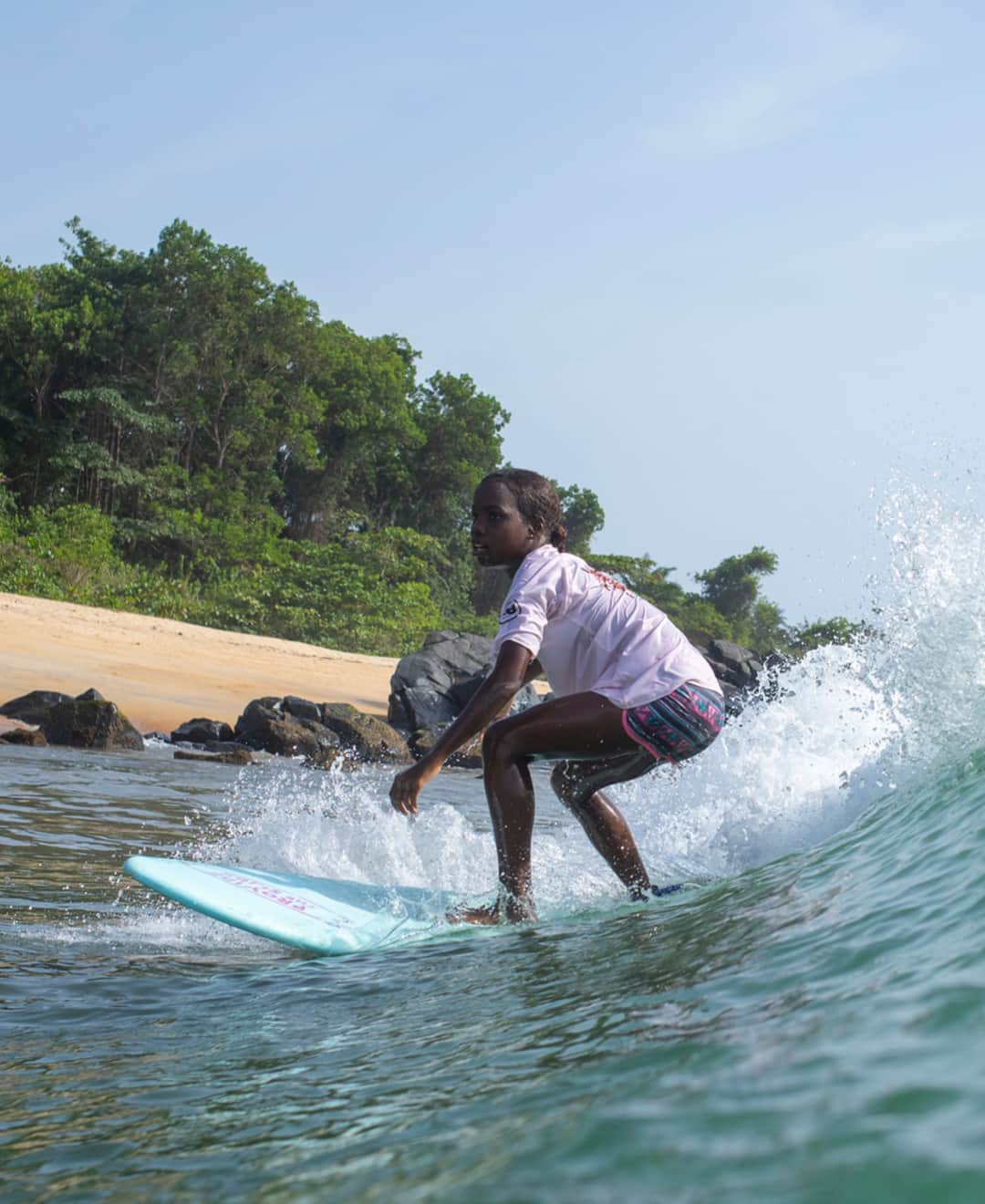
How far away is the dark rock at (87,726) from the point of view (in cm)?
1281

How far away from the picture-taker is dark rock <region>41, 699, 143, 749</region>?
12.8 metres

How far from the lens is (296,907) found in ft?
13.9

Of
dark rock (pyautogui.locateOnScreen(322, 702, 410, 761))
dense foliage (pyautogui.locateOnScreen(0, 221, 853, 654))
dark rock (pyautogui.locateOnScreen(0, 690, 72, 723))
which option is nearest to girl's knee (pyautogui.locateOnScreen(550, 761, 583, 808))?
dark rock (pyautogui.locateOnScreen(0, 690, 72, 723))

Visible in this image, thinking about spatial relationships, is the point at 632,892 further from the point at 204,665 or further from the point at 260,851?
the point at 204,665

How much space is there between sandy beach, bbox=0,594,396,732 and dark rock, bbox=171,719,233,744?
0.85 m

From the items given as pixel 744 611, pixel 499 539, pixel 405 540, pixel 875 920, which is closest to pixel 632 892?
pixel 499 539

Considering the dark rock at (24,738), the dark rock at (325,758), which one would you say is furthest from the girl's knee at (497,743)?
the dark rock at (325,758)

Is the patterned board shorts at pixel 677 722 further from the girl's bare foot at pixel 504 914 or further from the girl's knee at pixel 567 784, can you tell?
the girl's bare foot at pixel 504 914

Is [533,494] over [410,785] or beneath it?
over

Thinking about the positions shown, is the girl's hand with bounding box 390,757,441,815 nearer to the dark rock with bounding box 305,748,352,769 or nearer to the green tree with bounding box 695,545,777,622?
the dark rock with bounding box 305,748,352,769

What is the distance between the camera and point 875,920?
9.26 feet

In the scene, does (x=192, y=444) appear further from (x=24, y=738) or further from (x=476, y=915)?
(x=476, y=915)

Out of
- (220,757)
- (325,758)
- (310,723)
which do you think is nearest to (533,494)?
(220,757)

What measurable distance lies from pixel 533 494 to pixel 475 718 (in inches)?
32.5
